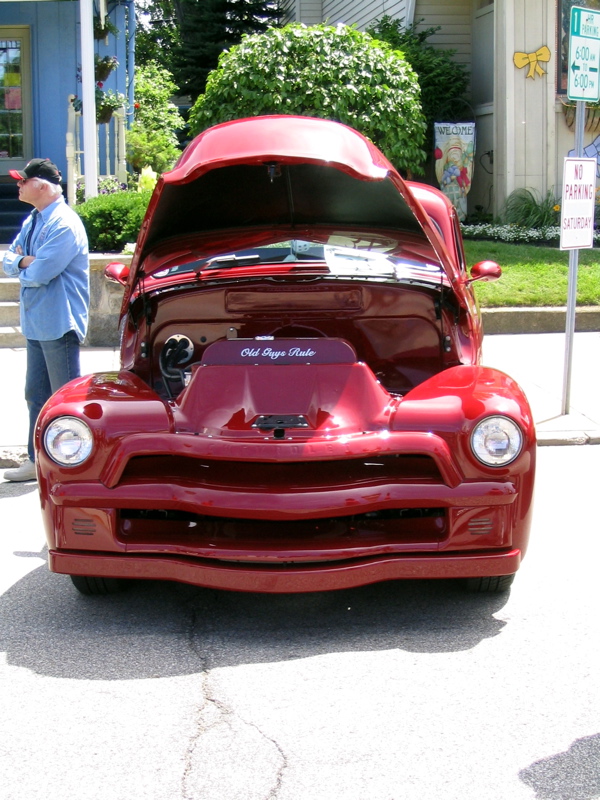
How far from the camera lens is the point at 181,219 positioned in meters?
5.18

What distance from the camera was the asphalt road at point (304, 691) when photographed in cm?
285

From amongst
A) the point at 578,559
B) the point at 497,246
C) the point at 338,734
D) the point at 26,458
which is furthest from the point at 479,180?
the point at 338,734

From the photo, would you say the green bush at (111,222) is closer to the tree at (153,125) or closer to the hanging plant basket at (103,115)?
the hanging plant basket at (103,115)

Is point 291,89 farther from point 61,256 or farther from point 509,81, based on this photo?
point 61,256

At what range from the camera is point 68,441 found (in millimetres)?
3871

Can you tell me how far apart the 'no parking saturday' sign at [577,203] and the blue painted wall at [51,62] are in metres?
9.57

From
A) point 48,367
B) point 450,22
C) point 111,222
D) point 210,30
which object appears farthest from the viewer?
point 210,30

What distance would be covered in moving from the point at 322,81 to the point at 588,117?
4880mm

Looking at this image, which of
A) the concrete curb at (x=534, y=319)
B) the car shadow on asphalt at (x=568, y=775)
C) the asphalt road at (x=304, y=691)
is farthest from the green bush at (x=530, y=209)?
the car shadow on asphalt at (x=568, y=775)

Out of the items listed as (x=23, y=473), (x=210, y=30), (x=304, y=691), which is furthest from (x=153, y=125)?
(x=304, y=691)

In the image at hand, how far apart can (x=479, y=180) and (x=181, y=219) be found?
1255 cm

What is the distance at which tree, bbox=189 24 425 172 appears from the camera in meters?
12.9

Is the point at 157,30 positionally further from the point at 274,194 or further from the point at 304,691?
the point at 304,691

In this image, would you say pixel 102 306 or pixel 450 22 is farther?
pixel 450 22
